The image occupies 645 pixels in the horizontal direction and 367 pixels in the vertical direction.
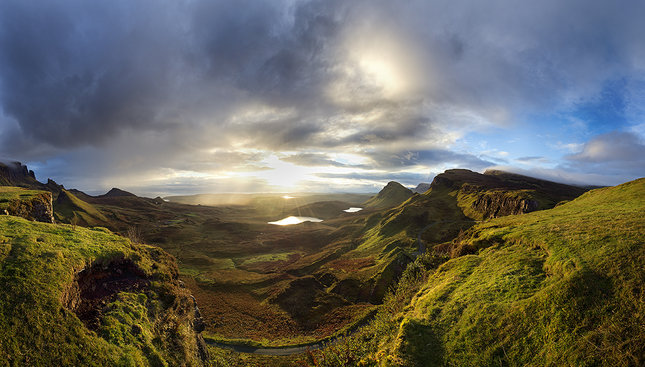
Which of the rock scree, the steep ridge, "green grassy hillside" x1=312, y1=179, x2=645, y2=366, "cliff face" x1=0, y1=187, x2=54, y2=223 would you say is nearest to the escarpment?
the rock scree

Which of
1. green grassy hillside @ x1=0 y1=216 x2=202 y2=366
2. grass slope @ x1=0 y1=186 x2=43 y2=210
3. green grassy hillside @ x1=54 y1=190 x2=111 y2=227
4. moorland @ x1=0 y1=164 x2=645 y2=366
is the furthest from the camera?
green grassy hillside @ x1=54 y1=190 x2=111 y2=227

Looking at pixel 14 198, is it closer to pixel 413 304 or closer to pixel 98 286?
pixel 98 286

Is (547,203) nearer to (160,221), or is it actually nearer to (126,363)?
(126,363)

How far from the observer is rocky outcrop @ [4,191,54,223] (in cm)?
3105

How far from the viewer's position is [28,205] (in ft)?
110

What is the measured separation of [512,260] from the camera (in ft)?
78.7

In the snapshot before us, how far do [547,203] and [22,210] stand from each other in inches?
5209

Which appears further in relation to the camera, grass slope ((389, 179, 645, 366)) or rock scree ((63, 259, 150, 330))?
rock scree ((63, 259, 150, 330))

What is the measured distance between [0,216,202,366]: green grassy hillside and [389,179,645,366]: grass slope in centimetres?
1918

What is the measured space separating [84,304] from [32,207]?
30144mm

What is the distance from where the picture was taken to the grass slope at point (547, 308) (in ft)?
45.6

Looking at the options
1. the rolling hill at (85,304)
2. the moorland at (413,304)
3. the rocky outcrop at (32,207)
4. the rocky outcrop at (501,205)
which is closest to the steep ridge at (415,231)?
the rocky outcrop at (501,205)

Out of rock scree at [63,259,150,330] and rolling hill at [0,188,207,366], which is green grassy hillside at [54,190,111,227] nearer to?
rolling hill at [0,188,207,366]

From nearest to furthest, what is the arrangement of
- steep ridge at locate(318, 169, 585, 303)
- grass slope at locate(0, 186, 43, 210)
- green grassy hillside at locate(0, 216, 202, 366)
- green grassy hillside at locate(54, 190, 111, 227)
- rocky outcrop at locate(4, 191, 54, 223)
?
green grassy hillside at locate(0, 216, 202, 366) → grass slope at locate(0, 186, 43, 210) → rocky outcrop at locate(4, 191, 54, 223) → steep ridge at locate(318, 169, 585, 303) → green grassy hillside at locate(54, 190, 111, 227)
